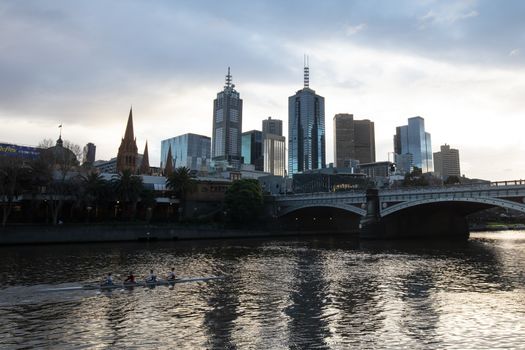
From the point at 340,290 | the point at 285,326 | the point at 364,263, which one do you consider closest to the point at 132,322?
the point at 285,326

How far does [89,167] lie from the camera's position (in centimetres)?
9569

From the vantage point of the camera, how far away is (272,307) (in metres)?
26.1

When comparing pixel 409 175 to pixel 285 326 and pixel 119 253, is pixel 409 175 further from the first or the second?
pixel 285 326

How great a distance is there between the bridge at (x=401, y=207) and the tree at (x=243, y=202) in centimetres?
1182

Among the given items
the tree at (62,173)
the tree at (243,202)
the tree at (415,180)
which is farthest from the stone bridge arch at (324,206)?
the tree at (62,173)

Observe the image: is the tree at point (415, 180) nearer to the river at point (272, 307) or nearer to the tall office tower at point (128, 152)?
the river at point (272, 307)

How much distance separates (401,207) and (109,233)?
5714cm

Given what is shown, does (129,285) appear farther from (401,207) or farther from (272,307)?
(401,207)

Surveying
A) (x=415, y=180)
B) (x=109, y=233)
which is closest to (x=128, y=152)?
(x=109, y=233)

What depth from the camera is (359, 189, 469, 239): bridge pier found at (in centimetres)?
8588

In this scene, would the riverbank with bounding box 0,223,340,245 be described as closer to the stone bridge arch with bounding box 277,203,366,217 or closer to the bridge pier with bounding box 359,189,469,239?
the stone bridge arch with bounding box 277,203,366,217

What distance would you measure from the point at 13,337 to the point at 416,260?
44.8m

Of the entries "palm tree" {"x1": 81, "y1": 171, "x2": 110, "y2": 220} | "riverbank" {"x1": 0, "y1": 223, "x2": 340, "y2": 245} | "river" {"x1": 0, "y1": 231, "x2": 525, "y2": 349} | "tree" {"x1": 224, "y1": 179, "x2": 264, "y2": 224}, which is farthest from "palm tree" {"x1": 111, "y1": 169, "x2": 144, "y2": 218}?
"river" {"x1": 0, "y1": 231, "x2": 525, "y2": 349}

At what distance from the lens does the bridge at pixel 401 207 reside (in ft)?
222
